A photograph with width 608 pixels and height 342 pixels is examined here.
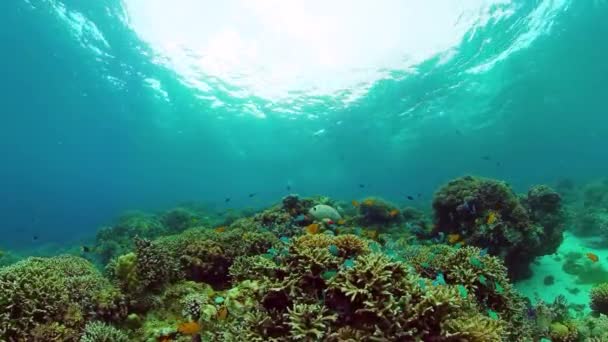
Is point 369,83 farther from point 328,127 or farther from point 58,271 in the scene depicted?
point 58,271

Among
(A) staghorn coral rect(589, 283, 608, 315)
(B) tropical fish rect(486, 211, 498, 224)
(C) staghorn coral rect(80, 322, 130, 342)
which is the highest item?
(B) tropical fish rect(486, 211, 498, 224)

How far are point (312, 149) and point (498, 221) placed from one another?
151ft

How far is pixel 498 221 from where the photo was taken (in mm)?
9828

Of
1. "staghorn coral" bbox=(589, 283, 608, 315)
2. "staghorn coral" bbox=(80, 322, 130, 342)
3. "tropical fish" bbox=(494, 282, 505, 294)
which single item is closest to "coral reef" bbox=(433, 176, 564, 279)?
"staghorn coral" bbox=(589, 283, 608, 315)

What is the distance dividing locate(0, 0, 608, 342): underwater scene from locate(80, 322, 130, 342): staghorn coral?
3cm

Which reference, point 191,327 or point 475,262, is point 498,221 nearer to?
point 475,262

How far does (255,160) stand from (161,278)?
207ft

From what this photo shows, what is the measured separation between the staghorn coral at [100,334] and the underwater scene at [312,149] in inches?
1.3

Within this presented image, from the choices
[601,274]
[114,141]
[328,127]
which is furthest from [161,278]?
[114,141]

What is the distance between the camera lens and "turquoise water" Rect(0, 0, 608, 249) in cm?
2298

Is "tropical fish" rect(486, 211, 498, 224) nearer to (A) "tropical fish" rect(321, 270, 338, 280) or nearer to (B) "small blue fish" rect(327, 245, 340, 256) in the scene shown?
(B) "small blue fish" rect(327, 245, 340, 256)

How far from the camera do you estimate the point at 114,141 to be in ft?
157

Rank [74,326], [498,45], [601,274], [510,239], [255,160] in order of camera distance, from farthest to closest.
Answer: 1. [255,160]
2. [498,45]
3. [601,274]
4. [510,239]
5. [74,326]

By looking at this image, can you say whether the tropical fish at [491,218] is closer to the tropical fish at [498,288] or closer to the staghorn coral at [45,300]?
the tropical fish at [498,288]
